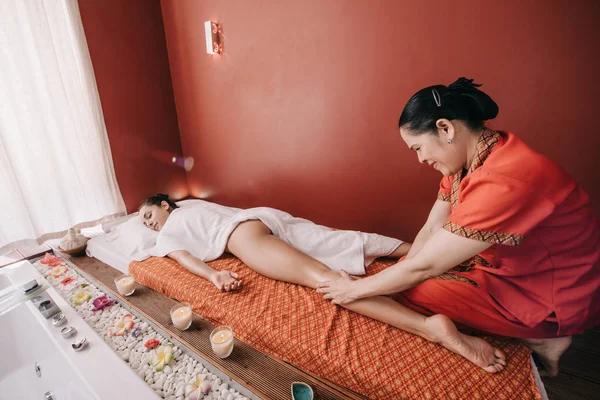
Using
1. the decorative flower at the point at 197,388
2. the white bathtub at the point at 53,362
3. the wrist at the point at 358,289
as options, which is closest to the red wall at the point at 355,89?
the wrist at the point at 358,289

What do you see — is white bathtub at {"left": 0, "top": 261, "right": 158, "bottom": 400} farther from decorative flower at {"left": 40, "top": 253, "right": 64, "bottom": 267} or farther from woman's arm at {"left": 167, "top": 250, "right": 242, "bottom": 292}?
woman's arm at {"left": 167, "top": 250, "right": 242, "bottom": 292}

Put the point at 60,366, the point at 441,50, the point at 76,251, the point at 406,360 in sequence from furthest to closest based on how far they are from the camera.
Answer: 1. the point at 76,251
2. the point at 441,50
3. the point at 60,366
4. the point at 406,360

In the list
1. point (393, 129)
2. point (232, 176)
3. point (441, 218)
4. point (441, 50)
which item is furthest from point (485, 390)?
point (232, 176)

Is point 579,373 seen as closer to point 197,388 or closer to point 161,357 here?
point 197,388

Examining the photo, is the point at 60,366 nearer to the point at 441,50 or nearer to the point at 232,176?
the point at 232,176

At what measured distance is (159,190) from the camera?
Answer: 277cm

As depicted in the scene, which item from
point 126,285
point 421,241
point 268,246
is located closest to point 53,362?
point 126,285

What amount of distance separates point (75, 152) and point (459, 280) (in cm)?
268

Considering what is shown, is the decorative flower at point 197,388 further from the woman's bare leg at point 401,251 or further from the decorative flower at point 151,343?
the woman's bare leg at point 401,251

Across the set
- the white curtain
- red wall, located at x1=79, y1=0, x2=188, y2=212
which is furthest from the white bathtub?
red wall, located at x1=79, y1=0, x2=188, y2=212

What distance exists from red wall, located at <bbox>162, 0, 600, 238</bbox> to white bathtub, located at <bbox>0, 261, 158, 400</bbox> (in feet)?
5.17

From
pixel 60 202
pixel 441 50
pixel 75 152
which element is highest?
pixel 441 50

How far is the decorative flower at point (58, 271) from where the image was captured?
5.84ft

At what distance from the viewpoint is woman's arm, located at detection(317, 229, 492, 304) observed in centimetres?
80
